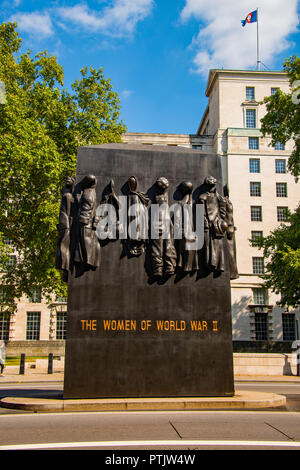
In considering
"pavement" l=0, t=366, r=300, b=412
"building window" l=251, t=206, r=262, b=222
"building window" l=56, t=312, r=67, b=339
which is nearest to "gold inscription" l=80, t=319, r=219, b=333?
"pavement" l=0, t=366, r=300, b=412

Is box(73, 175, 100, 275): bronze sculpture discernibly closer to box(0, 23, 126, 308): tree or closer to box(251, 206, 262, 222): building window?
box(0, 23, 126, 308): tree

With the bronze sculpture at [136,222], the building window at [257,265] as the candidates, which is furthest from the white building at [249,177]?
the bronze sculpture at [136,222]

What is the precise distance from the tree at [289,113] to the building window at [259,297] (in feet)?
69.8

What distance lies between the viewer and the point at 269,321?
163ft

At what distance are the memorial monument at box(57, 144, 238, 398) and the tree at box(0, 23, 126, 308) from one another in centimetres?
1558

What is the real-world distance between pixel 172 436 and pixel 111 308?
164 inches

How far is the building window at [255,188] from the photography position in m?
53.8

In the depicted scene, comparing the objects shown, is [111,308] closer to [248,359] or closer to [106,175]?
[106,175]

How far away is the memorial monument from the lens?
10594 millimetres

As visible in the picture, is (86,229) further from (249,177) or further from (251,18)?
(251,18)

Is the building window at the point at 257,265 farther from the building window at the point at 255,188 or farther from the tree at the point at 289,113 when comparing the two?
the tree at the point at 289,113
